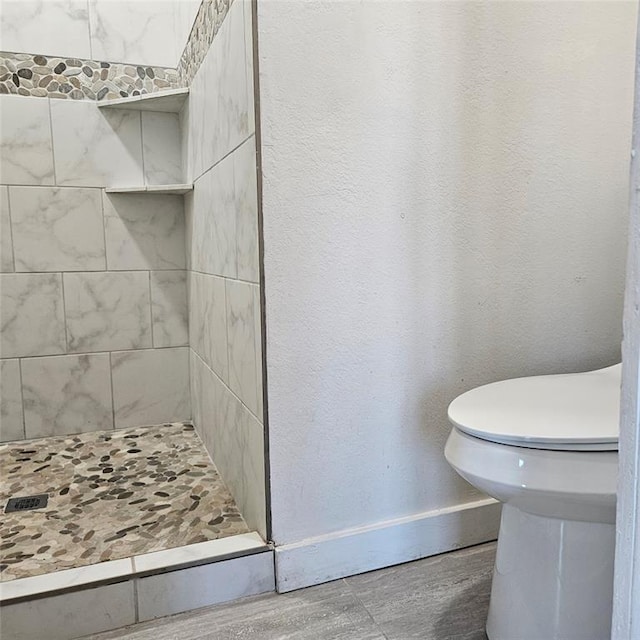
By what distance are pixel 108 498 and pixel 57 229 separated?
101 cm

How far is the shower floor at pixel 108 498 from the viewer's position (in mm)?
1273

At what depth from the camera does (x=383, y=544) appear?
1.34 meters

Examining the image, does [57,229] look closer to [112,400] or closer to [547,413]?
[112,400]

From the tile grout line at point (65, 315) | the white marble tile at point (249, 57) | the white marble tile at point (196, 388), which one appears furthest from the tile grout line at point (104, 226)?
the white marble tile at point (249, 57)

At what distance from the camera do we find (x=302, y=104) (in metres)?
1.18

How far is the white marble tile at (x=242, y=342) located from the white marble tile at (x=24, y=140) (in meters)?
1.00

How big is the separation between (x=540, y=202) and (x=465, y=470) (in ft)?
2.61

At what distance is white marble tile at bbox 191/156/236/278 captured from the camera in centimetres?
140

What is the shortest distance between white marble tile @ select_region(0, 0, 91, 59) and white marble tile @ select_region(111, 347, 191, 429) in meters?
1.11

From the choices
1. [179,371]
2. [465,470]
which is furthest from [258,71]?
[179,371]

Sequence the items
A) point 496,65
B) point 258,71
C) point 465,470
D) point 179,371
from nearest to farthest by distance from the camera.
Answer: point 465,470
point 258,71
point 496,65
point 179,371

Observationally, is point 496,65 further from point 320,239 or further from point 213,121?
point 213,121

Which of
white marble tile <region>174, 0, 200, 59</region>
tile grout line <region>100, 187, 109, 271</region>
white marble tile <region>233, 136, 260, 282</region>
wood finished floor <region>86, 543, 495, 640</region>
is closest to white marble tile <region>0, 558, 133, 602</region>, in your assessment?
wood finished floor <region>86, 543, 495, 640</region>

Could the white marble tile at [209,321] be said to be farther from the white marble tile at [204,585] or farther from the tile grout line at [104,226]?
the white marble tile at [204,585]
